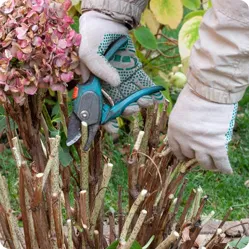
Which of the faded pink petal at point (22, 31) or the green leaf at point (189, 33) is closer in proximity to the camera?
the faded pink petal at point (22, 31)

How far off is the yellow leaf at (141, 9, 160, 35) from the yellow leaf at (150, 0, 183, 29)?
0.41 m

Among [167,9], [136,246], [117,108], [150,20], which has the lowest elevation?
[150,20]

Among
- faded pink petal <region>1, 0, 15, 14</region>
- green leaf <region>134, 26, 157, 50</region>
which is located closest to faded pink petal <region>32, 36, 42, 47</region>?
faded pink petal <region>1, 0, 15, 14</region>

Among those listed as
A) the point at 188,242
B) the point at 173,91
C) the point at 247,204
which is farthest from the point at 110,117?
the point at 173,91

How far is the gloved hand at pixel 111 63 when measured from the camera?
1598 mm

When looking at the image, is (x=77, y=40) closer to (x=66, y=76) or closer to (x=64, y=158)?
(x=66, y=76)

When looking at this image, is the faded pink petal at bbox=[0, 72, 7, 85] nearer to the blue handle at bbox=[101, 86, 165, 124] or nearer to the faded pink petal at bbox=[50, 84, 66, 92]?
the faded pink petal at bbox=[50, 84, 66, 92]

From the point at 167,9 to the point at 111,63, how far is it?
3.10 feet

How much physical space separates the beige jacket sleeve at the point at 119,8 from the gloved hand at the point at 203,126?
0.80ft

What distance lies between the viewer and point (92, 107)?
1620 millimetres

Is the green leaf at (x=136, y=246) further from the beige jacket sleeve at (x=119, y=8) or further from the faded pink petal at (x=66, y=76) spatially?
the beige jacket sleeve at (x=119, y=8)

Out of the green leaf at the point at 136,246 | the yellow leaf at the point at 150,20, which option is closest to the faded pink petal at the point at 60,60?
the green leaf at the point at 136,246

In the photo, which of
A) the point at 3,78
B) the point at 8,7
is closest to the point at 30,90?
the point at 3,78

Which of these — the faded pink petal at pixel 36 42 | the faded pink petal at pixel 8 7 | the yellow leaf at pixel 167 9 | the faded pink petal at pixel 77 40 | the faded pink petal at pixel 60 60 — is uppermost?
the faded pink petal at pixel 8 7
